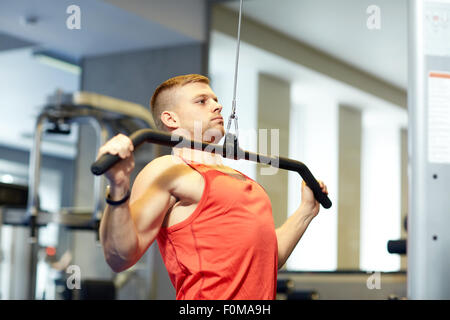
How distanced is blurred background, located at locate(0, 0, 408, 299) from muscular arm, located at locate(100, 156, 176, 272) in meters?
2.45

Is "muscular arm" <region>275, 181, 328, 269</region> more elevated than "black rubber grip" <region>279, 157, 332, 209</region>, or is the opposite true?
"black rubber grip" <region>279, 157, 332, 209</region>

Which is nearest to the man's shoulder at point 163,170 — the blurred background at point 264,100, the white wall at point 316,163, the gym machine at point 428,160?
the gym machine at point 428,160

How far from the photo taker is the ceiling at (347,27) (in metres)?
4.02

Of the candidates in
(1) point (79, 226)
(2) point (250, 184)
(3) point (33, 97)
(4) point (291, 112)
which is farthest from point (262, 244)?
(3) point (33, 97)

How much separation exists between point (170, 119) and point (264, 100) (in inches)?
119

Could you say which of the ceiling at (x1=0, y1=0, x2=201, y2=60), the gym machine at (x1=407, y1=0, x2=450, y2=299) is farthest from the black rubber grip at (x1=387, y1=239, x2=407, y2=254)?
the ceiling at (x1=0, y1=0, x2=201, y2=60)

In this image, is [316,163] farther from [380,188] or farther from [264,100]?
[264,100]

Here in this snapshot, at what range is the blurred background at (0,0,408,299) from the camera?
3.82 metres

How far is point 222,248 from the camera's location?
117cm

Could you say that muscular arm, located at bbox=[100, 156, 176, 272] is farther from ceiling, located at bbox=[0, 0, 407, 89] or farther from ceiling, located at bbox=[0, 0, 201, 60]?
ceiling, located at bbox=[0, 0, 407, 89]

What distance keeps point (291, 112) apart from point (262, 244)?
10.9 feet

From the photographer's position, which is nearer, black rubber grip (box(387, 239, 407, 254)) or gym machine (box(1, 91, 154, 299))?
black rubber grip (box(387, 239, 407, 254))

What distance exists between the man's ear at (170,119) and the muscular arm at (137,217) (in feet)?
0.28

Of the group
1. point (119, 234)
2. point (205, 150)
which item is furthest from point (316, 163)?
point (119, 234)
